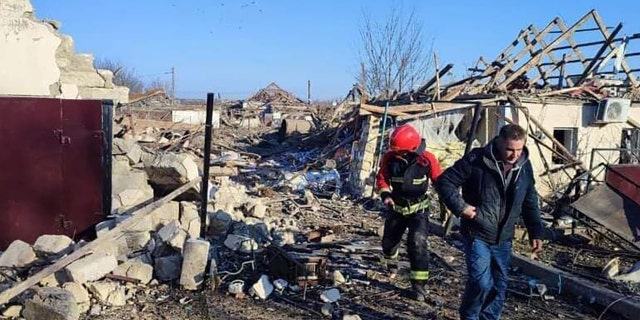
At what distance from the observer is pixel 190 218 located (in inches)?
323

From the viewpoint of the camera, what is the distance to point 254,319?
17.6 feet

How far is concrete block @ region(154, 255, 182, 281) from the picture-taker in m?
6.27

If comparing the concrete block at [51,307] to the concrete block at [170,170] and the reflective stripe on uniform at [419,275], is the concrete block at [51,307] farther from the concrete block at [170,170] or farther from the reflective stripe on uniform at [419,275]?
the concrete block at [170,170]

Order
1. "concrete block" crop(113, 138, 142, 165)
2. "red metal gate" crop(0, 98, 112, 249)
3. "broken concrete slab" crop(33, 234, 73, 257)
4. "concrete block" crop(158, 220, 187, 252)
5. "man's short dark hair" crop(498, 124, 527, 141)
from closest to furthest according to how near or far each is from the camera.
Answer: "man's short dark hair" crop(498, 124, 527, 141)
"broken concrete slab" crop(33, 234, 73, 257)
"concrete block" crop(158, 220, 187, 252)
"red metal gate" crop(0, 98, 112, 249)
"concrete block" crop(113, 138, 142, 165)

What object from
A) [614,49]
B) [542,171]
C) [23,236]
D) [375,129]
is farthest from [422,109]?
[23,236]

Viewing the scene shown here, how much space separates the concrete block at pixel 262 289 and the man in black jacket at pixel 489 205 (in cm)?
207

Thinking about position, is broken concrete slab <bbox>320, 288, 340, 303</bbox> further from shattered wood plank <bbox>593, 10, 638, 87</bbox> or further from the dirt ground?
shattered wood plank <bbox>593, 10, 638, 87</bbox>

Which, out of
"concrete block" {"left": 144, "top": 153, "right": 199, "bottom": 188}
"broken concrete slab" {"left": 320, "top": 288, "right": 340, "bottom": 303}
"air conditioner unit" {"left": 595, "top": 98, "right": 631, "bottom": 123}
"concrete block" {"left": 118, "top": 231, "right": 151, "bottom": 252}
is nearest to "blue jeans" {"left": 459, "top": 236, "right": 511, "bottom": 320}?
"broken concrete slab" {"left": 320, "top": 288, "right": 340, "bottom": 303}

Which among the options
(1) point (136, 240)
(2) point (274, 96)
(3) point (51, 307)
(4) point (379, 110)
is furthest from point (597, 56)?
(2) point (274, 96)

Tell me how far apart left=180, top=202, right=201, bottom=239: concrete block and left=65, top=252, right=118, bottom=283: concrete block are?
6.12ft

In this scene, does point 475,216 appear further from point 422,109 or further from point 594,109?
point 594,109

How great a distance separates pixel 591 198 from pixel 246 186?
27.4 feet

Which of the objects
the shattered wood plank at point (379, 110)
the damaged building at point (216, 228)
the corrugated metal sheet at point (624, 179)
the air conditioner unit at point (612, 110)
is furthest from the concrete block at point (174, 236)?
the air conditioner unit at point (612, 110)

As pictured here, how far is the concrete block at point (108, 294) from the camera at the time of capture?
5.61 m
